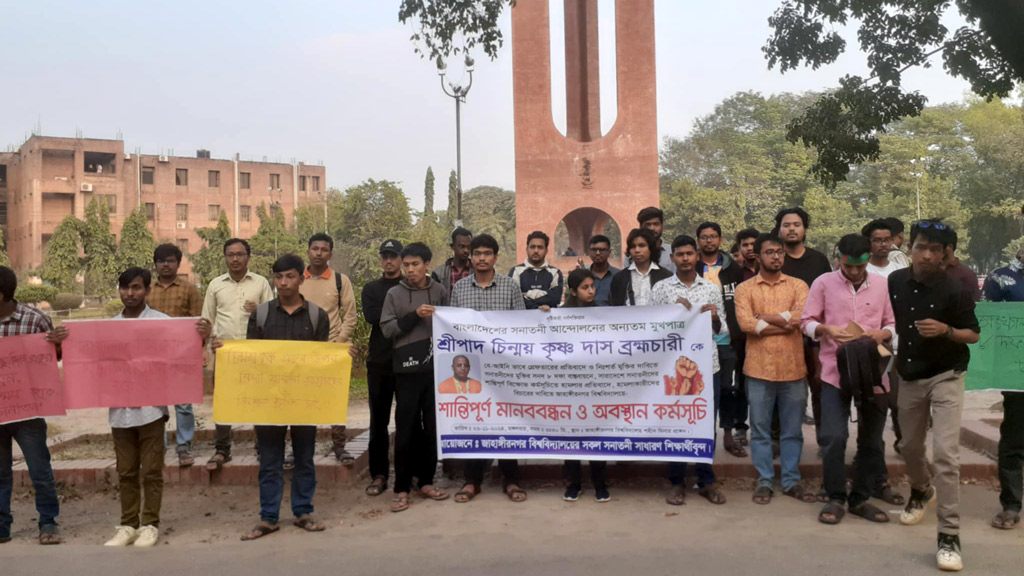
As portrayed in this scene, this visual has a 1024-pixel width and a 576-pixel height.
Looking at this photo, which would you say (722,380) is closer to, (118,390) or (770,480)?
(770,480)

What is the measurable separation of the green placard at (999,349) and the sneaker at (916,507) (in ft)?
2.41

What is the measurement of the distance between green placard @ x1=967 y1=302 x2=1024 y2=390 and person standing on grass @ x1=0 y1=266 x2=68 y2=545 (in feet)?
18.6

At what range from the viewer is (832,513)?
477cm

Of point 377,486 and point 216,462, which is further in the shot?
point 216,462

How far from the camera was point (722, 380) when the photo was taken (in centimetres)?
644

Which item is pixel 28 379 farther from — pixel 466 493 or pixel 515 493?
pixel 515 493

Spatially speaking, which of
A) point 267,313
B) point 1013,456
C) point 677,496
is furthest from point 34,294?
point 1013,456

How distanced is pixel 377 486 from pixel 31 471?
2.17 m

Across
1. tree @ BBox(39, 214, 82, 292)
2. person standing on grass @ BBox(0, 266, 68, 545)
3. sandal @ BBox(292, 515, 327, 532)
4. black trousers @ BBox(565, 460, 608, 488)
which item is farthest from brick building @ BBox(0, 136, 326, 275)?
black trousers @ BBox(565, 460, 608, 488)

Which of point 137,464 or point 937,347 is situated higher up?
point 937,347

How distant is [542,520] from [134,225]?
158 feet

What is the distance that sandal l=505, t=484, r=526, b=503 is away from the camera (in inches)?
214

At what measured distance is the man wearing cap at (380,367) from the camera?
571 centimetres

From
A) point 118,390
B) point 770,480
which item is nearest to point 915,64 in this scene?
point 770,480
